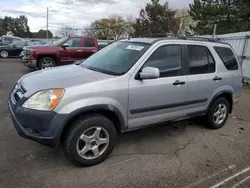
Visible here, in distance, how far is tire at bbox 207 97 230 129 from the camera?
4.43m

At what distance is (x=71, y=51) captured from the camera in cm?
1048

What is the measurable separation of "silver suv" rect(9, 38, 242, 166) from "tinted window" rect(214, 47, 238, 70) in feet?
0.07

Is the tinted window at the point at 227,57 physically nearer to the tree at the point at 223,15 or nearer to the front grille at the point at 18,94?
the front grille at the point at 18,94

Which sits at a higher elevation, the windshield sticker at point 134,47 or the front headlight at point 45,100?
the windshield sticker at point 134,47

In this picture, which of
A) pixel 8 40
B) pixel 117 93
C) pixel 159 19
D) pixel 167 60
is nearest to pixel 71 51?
pixel 167 60

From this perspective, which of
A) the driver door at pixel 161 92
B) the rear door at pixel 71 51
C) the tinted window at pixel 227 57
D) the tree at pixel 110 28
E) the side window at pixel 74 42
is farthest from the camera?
the tree at pixel 110 28

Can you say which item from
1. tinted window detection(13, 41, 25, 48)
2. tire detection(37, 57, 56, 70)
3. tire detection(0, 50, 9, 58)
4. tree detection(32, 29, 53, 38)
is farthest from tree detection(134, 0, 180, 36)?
tree detection(32, 29, 53, 38)

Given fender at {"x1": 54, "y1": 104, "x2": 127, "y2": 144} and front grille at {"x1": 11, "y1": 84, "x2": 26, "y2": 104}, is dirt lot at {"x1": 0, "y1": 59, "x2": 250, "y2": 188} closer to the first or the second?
fender at {"x1": 54, "y1": 104, "x2": 127, "y2": 144}

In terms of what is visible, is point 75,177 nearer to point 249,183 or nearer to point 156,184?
point 156,184

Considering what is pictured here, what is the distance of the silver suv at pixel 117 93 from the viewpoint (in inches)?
110

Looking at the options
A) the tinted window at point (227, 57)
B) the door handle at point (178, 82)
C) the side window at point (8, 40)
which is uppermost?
the side window at point (8, 40)

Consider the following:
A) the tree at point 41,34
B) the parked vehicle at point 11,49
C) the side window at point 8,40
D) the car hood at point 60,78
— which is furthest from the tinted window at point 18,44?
the tree at point 41,34

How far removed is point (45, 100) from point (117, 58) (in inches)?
54.7

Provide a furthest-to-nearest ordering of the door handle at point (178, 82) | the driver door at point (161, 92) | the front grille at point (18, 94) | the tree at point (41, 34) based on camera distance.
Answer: the tree at point (41, 34), the door handle at point (178, 82), the driver door at point (161, 92), the front grille at point (18, 94)
